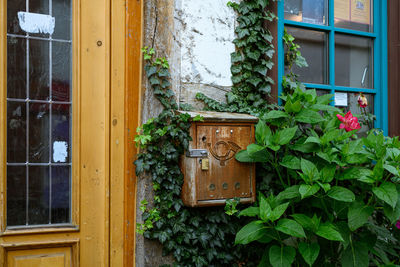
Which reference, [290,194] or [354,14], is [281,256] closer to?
[290,194]

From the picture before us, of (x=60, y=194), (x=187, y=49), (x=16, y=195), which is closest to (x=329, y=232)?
(x=187, y=49)

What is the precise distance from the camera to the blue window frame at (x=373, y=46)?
127 inches

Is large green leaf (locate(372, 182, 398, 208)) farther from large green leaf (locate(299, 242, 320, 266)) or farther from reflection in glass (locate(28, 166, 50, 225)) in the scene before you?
reflection in glass (locate(28, 166, 50, 225))

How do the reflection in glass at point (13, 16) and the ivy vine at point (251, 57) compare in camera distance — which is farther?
the ivy vine at point (251, 57)

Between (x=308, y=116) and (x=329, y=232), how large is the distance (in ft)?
2.45

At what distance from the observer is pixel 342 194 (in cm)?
211

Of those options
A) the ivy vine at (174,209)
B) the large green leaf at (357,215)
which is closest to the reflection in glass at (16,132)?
the ivy vine at (174,209)

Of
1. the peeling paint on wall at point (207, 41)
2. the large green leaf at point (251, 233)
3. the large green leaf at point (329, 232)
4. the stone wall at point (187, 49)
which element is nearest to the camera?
the large green leaf at point (329, 232)

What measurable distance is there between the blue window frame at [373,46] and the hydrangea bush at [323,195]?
0.77 meters

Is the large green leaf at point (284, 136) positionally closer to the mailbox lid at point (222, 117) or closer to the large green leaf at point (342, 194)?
the mailbox lid at point (222, 117)

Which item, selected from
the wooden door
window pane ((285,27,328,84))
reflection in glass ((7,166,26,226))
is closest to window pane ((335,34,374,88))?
window pane ((285,27,328,84))

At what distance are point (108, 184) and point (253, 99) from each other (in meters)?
1.24

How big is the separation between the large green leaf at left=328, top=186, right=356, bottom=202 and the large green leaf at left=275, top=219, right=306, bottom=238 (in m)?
0.28

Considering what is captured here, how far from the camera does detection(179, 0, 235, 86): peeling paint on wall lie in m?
2.59
